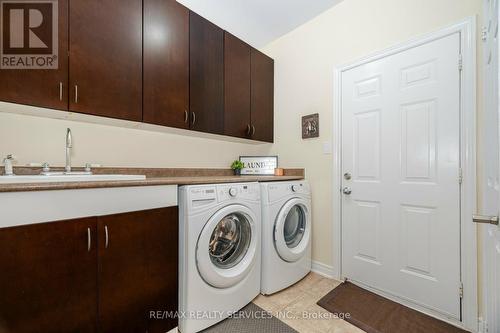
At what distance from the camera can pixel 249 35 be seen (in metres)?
2.45

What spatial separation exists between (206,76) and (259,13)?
82 cm

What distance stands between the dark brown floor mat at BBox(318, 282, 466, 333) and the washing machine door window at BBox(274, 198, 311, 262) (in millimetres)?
397

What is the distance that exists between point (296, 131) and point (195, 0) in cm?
150

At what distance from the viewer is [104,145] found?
1.66 meters

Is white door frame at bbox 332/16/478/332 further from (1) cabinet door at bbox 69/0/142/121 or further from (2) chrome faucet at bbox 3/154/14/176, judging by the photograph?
(2) chrome faucet at bbox 3/154/14/176

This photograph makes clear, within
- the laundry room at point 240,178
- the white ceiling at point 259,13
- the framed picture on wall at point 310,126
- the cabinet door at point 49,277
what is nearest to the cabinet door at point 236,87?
the laundry room at point 240,178

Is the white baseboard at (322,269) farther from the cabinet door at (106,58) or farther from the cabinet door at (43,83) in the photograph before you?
the cabinet door at (43,83)

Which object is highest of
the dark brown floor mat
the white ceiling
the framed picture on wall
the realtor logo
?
the white ceiling

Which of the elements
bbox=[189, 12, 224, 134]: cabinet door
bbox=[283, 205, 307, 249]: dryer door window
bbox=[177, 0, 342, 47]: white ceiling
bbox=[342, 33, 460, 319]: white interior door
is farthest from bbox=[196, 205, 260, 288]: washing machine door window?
bbox=[177, 0, 342, 47]: white ceiling

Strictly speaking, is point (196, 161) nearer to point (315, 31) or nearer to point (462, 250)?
point (315, 31)

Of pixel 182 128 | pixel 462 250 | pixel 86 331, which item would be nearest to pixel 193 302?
pixel 86 331

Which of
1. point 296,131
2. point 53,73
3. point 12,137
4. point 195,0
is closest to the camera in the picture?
point 53,73

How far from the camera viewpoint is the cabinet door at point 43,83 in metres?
1.11

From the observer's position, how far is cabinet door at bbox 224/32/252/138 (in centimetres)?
208
